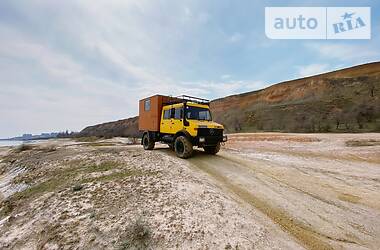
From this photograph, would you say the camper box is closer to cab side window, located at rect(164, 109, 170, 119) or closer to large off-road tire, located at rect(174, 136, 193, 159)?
cab side window, located at rect(164, 109, 170, 119)

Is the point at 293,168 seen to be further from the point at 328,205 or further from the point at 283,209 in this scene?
the point at 283,209

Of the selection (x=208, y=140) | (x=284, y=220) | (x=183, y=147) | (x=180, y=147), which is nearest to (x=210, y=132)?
(x=208, y=140)

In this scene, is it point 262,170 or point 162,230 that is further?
point 262,170

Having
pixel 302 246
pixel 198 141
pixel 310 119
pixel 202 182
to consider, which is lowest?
pixel 302 246

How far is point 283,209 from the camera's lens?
23.9 feet

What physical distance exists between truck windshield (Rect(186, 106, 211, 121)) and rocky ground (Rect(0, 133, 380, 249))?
2732 mm

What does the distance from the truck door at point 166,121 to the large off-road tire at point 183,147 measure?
A: 1.43m

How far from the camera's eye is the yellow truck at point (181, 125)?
12750mm

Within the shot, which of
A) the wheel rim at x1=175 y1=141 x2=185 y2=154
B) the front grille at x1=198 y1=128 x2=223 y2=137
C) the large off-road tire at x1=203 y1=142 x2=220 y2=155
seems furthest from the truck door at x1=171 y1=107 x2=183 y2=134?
the large off-road tire at x1=203 y1=142 x2=220 y2=155

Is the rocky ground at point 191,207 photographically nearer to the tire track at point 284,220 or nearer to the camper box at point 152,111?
the tire track at point 284,220

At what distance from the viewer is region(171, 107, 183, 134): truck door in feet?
44.0

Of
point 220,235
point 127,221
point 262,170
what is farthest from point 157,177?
point 262,170

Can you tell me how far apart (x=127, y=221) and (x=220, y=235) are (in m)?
2.66

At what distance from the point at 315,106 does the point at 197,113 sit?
4034 centimetres
